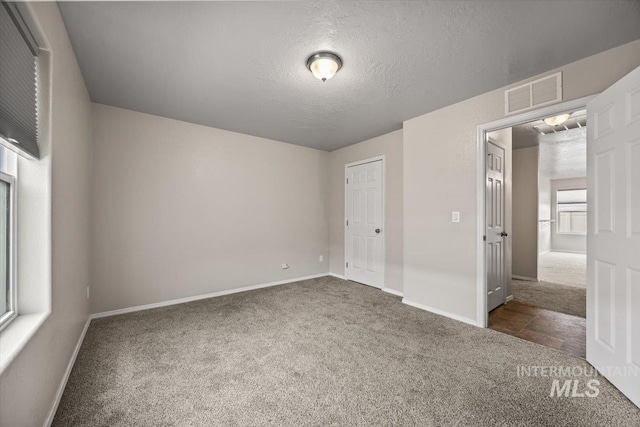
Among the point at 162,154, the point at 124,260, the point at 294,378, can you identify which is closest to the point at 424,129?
the point at 294,378

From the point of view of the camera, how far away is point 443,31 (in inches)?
74.7

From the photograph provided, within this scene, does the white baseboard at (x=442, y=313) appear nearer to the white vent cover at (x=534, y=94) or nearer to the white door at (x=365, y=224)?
the white door at (x=365, y=224)

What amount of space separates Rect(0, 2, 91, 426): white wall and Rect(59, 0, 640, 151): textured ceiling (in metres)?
0.29

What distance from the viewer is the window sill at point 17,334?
1.08 m

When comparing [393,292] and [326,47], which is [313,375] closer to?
[393,292]

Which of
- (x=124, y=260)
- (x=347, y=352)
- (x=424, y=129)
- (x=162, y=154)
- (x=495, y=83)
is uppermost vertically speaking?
(x=495, y=83)

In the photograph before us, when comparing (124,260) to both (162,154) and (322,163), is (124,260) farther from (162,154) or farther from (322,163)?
(322,163)

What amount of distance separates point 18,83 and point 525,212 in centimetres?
658

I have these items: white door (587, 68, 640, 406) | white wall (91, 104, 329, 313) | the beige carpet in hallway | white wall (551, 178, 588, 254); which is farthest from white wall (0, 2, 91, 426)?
white wall (551, 178, 588, 254)

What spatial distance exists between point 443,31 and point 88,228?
12.8 feet

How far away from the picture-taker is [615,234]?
72.9 inches

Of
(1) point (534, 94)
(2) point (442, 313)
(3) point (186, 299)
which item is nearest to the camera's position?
(1) point (534, 94)

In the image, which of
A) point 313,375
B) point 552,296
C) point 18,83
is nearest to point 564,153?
point 552,296

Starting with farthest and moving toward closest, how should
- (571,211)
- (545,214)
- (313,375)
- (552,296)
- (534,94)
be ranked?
(571,211) < (545,214) < (552,296) < (534,94) < (313,375)
